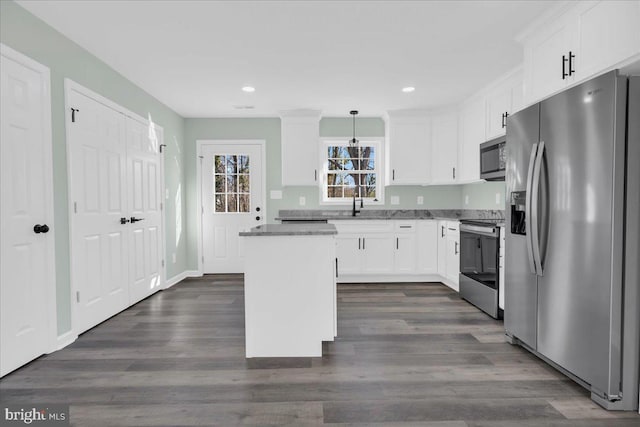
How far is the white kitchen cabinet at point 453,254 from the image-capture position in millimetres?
4449

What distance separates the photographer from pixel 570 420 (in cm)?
187

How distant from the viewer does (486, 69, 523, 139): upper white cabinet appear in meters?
3.65

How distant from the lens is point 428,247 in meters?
5.07

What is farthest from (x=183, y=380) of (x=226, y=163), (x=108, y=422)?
(x=226, y=163)

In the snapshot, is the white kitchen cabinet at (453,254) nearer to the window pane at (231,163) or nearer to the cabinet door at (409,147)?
the cabinet door at (409,147)

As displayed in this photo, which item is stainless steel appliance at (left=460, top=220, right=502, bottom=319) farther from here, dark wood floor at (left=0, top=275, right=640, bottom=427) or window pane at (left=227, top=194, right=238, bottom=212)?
window pane at (left=227, top=194, right=238, bottom=212)

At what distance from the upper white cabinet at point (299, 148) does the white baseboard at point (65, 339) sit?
3.19m

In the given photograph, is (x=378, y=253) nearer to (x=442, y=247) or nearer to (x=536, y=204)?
(x=442, y=247)

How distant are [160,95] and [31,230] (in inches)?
98.1

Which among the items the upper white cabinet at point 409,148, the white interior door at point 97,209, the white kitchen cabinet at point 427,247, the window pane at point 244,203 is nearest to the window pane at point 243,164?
the window pane at point 244,203

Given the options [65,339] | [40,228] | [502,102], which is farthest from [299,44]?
[65,339]

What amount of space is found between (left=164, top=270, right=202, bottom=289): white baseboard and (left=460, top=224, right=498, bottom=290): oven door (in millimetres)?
3738

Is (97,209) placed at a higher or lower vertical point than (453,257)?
higher

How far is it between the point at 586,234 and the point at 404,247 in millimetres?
3112
